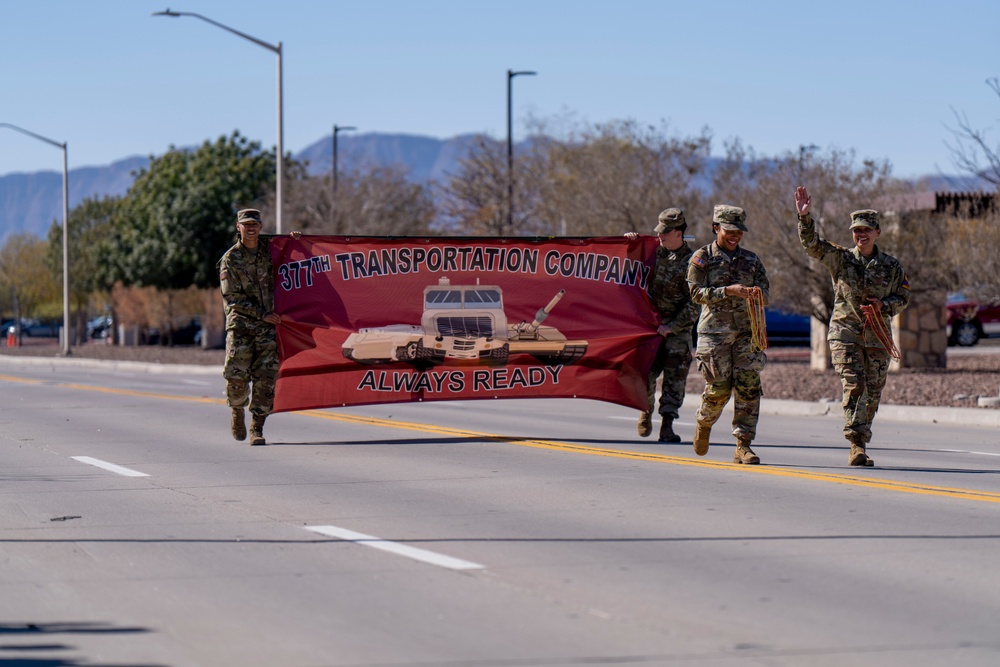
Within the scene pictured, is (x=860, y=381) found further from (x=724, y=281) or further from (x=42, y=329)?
(x=42, y=329)

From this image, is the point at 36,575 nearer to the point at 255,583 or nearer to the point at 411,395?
the point at 255,583

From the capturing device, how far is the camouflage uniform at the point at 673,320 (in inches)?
529

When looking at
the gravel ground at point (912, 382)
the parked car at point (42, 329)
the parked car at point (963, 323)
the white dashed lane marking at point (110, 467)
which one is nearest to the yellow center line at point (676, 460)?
the white dashed lane marking at point (110, 467)

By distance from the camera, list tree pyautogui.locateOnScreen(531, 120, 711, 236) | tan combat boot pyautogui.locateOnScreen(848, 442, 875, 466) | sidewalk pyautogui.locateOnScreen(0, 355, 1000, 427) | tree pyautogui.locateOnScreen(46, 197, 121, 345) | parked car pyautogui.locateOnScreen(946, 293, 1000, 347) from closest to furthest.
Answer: tan combat boot pyautogui.locateOnScreen(848, 442, 875, 466) < sidewalk pyautogui.locateOnScreen(0, 355, 1000, 427) < tree pyautogui.locateOnScreen(531, 120, 711, 236) < parked car pyautogui.locateOnScreen(946, 293, 1000, 347) < tree pyautogui.locateOnScreen(46, 197, 121, 345)

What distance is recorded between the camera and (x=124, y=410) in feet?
63.2

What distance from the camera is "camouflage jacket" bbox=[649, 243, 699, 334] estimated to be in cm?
1348

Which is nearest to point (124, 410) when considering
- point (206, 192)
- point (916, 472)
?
point (916, 472)

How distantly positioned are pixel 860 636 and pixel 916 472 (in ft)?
18.7

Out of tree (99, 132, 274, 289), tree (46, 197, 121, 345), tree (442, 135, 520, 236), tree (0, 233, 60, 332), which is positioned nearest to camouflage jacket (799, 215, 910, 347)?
tree (442, 135, 520, 236)

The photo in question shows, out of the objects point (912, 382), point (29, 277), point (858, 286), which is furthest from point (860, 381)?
point (29, 277)

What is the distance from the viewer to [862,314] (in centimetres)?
1128

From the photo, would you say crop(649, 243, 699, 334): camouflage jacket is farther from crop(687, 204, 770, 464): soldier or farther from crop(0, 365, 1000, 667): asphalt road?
crop(687, 204, 770, 464): soldier

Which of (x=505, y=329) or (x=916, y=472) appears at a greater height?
(x=505, y=329)

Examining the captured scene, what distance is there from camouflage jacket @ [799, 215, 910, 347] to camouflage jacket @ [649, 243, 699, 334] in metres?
2.19
